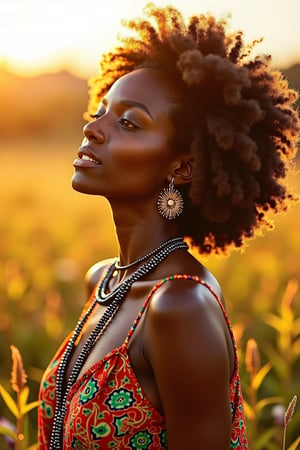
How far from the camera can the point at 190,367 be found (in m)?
2.51

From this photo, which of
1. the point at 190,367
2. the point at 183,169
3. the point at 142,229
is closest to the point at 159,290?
the point at 190,367

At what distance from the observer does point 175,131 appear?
9.58 ft

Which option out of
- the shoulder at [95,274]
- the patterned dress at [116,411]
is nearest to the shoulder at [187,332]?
the patterned dress at [116,411]

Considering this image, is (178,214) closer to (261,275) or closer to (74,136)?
(261,275)

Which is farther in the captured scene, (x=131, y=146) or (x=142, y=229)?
(x=142, y=229)

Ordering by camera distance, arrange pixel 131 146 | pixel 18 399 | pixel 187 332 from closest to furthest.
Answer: pixel 187 332 < pixel 131 146 < pixel 18 399

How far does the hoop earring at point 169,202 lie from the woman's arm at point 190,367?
1.42 ft

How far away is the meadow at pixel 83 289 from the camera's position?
4.68 m

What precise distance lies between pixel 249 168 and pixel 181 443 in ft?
3.08

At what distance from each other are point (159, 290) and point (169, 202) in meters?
0.41

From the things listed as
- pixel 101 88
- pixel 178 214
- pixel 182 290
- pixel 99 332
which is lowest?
pixel 99 332

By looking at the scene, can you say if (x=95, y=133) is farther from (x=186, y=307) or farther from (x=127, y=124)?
(x=186, y=307)

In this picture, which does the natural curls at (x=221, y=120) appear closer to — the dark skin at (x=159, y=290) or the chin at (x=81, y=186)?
the dark skin at (x=159, y=290)

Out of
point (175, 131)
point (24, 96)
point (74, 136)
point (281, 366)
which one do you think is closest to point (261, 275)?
point (281, 366)
